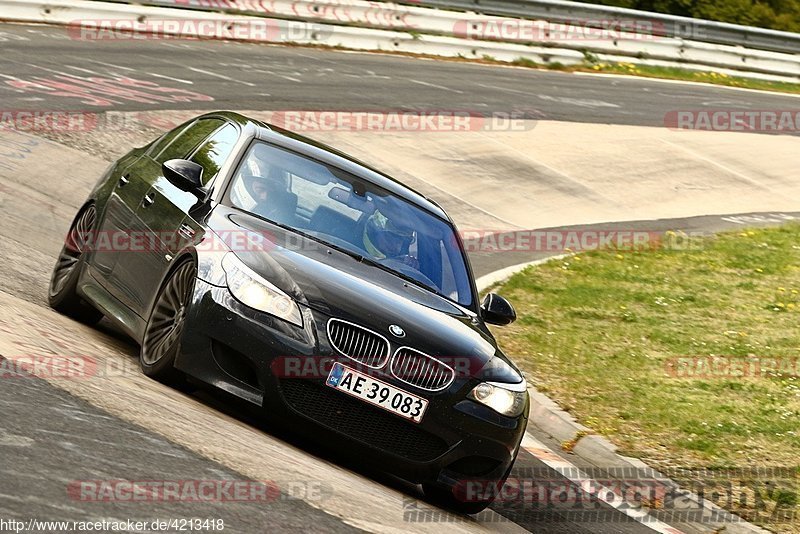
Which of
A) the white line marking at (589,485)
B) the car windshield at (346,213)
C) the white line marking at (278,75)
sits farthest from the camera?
the white line marking at (278,75)

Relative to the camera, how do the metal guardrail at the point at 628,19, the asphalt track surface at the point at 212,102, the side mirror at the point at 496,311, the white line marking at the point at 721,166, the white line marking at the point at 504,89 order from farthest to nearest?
the metal guardrail at the point at 628,19
the white line marking at the point at 504,89
the white line marking at the point at 721,166
the side mirror at the point at 496,311
the asphalt track surface at the point at 212,102

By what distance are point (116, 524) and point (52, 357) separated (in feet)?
7.92

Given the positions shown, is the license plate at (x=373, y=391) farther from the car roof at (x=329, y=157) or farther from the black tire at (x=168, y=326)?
the car roof at (x=329, y=157)

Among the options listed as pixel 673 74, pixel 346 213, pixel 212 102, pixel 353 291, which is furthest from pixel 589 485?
pixel 673 74

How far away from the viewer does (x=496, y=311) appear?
27.3 feet

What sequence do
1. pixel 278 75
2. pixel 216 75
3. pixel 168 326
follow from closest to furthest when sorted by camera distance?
pixel 168 326 < pixel 216 75 < pixel 278 75

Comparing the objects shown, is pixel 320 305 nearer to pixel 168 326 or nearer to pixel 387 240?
pixel 168 326

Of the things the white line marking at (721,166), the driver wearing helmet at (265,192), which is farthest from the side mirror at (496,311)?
the white line marking at (721,166)

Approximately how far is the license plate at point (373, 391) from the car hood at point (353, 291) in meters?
0.25

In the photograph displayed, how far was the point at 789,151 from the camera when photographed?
86.2ft

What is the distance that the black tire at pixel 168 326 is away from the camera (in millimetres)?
6988

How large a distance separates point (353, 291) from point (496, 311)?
1.59m

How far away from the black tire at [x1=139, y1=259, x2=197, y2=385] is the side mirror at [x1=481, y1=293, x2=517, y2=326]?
201 centimetres

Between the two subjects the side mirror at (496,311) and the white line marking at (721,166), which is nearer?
the side mirror at (496,311)
